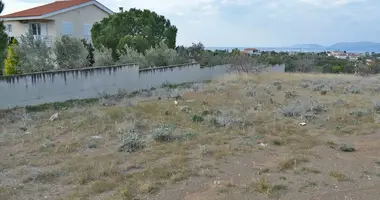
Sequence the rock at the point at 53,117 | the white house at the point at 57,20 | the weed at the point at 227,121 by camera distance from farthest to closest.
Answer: the white house at the point at 57,20 < the rock at the point at 53,117 < the weed at the point at 227,121

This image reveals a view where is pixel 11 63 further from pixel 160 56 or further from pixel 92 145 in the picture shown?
pixel 92 145

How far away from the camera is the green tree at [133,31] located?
1858 cm

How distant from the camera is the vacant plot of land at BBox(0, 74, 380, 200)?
416 centimetres

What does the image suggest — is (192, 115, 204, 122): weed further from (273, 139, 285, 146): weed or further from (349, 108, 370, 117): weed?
(349, 108, 370, 117): weed

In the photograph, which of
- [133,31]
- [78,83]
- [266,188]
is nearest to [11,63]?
[78,83]

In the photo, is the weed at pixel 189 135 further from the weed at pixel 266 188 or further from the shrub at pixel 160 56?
the shrub at pixel 160 56

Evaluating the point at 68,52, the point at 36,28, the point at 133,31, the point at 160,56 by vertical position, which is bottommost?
the point at 160,56

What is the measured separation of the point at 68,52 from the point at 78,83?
2603 millimetres

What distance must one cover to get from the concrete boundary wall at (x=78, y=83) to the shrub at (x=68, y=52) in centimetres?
190

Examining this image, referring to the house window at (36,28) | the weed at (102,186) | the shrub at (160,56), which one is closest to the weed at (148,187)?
the weed at (102,186)

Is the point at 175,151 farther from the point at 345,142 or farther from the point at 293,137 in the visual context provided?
the point at 345,142

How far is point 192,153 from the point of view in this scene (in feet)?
18.7

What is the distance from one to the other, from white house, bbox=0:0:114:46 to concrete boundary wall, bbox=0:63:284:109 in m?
9.86

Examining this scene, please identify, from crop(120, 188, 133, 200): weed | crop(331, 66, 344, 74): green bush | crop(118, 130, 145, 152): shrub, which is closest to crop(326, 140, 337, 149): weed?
crop(118, 130, 145, 152): shrub
